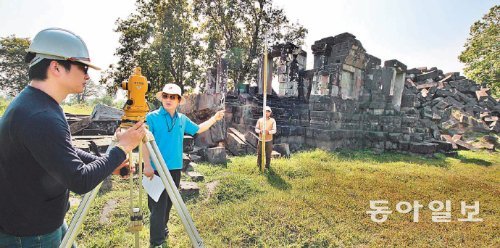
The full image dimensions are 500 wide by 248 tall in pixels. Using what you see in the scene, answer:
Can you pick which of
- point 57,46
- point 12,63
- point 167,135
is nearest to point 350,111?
point 167,135

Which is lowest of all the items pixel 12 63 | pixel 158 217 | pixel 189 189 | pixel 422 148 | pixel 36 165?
pixel 189 189

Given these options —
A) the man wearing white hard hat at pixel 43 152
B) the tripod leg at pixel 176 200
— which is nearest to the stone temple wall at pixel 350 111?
the tripod leg at pixel 176 200

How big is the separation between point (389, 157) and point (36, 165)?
419 inches

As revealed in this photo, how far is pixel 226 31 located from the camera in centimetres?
2441

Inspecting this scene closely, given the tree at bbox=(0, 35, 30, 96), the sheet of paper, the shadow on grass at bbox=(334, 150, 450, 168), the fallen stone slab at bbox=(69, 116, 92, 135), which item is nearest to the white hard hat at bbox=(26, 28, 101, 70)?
the sheet of paper

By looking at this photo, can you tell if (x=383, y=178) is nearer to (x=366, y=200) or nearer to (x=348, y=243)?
(x=366, y=200)

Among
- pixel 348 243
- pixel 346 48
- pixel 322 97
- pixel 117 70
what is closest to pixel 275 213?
pixel 348 243

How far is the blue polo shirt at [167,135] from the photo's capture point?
11.1 feet

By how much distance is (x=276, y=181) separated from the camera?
6.25 m

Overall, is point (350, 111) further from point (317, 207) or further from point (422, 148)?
point (317, 207)

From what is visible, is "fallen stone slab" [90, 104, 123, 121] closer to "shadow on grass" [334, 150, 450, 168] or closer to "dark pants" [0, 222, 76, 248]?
"shadow on grass" [334, 150, 450, 168]

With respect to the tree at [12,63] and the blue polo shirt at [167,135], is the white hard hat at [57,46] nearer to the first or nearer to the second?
the blue polo shirt at [167,135]

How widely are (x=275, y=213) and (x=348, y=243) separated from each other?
1.18 m

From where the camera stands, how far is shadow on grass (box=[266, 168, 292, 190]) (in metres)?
5.87
